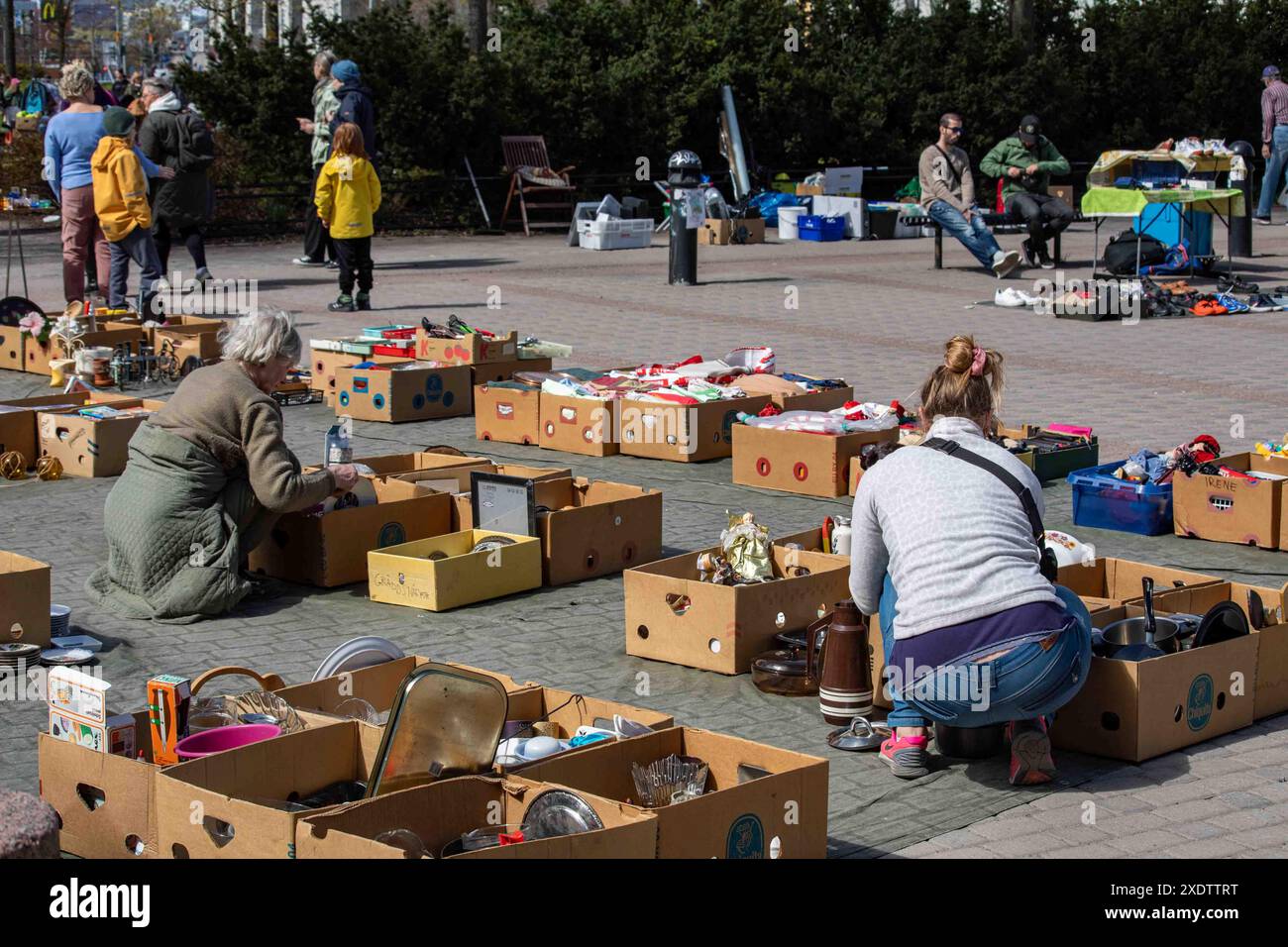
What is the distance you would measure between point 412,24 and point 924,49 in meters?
9.39

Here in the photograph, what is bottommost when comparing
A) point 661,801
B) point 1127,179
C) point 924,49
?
point 661,801

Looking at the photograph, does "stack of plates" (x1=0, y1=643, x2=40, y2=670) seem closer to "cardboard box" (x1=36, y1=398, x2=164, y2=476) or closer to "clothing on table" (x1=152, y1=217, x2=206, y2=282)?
"cardboard box" (x1=36, y1=398, x2=164, y2=476)

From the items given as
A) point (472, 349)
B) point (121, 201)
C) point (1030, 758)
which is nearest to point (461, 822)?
point (1030, 758)

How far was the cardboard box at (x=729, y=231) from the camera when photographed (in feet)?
81.1

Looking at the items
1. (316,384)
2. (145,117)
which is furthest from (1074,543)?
(145,117)

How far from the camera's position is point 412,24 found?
87.3 ft

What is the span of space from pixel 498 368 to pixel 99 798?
285 inches

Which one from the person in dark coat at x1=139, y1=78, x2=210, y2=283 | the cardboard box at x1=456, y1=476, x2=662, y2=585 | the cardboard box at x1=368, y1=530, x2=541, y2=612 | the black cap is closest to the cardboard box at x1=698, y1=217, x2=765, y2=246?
the black cap

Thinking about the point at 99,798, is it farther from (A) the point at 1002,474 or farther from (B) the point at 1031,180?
(B) the point at 1031,180

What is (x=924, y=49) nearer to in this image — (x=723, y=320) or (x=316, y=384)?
(x=723, y=320)

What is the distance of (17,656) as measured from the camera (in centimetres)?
622

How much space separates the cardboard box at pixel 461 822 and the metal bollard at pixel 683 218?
14198mm

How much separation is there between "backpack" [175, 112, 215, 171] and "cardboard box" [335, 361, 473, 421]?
5102 mm

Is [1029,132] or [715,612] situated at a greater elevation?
[1029,132]
